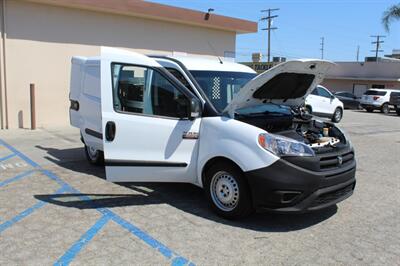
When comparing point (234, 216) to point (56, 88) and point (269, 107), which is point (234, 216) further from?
point (56, 88)

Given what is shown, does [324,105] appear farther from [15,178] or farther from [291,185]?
[291,185]

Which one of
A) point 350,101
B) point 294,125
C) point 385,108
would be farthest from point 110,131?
point 350,101

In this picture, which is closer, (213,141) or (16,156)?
(213,141)

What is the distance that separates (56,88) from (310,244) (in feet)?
36.5

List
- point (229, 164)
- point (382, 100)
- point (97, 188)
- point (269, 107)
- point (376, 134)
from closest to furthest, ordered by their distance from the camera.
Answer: point (229, 164) → point (269, 107) → point (97, 188) → point (376, 134) → point (382, 100)

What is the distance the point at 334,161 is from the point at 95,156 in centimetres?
440

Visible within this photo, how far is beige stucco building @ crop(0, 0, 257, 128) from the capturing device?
40.9ft

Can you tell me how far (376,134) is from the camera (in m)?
14.7

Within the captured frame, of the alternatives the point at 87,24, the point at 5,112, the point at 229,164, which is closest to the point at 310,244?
the point at 229,164

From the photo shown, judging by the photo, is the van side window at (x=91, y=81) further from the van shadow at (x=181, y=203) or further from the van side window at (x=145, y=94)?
the van shadow at (x=181, y=203)

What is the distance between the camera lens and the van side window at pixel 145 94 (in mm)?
5312

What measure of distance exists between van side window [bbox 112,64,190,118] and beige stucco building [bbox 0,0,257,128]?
A: 331 inches

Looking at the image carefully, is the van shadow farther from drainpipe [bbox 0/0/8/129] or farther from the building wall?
the building wall

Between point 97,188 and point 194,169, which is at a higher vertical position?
point 194,169
